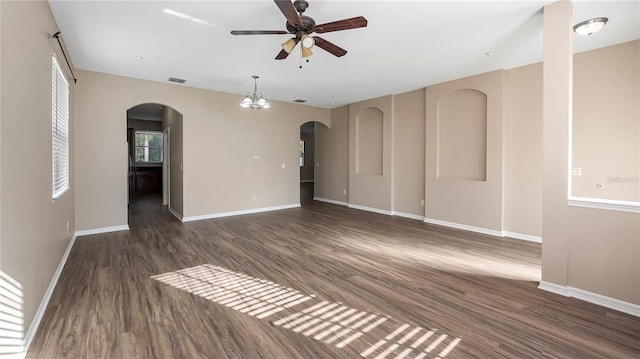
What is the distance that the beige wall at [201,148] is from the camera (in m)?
5.12

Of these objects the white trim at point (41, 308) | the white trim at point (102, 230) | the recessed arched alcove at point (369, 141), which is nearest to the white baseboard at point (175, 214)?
the white trim at point (102, 230)

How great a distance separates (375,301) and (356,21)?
8.61ft

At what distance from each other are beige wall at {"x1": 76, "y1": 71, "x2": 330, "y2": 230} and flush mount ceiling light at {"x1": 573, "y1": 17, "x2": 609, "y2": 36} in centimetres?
588

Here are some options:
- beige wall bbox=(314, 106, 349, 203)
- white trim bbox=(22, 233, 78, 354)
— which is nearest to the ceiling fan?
white trim bbox=(22, 233, 78, 354)

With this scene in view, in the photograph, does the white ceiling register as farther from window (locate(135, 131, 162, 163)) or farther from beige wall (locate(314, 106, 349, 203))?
window (locate(135, 131, 162, 163))

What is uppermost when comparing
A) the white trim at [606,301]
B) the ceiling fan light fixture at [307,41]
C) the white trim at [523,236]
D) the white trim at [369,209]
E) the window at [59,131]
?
the ceiling fan light fixture at [307,41]

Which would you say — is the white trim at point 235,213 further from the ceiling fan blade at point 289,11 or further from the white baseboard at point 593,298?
the white baseboard at point 593,298

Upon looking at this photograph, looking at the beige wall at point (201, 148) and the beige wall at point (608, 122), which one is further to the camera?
the beige wall at point (201, 148)

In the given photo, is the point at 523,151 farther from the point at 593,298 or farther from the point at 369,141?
the point at 369,141

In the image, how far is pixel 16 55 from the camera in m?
1.99

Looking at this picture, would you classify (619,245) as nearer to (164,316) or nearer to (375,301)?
(375,301)

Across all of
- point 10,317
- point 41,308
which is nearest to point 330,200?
point 41,308

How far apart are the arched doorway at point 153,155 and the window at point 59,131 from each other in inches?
101

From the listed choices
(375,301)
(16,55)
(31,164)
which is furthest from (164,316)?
(16,55)
